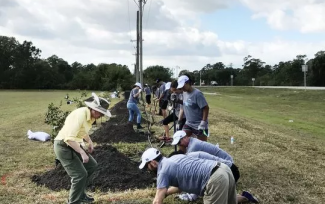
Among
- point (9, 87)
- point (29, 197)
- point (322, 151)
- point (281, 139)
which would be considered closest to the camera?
point (29, 197)

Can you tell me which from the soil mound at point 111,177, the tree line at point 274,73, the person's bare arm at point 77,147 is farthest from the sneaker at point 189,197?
the tree line at point 274,73

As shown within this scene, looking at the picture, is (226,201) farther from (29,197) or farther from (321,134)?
(321,134)

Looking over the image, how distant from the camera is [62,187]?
22.0 feet

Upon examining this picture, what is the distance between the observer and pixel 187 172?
169 inches

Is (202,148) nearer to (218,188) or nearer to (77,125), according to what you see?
(218,188)

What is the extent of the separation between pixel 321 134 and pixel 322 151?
14.6 feet

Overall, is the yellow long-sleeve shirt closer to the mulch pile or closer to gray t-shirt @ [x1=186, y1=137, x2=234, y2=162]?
gray t-shirt @ [x1=186, y1=137, x2=234, y2=162]

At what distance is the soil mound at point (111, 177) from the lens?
665cm

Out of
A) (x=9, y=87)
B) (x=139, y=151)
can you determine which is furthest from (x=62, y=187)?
(x=9, y=87)

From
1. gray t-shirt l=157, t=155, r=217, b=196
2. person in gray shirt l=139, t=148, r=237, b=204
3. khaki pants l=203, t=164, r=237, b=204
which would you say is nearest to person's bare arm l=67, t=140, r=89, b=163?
person in gray shirt l=139, t=148, r=237, b=204

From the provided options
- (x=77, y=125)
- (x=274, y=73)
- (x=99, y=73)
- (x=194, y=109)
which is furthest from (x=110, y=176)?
(x=274, y=73)

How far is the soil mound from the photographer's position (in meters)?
6.65

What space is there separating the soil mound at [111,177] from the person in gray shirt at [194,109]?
1127 mm

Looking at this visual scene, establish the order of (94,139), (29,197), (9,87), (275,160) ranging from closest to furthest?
(29,197) → (275,160) → (94,139) → (9,87)
